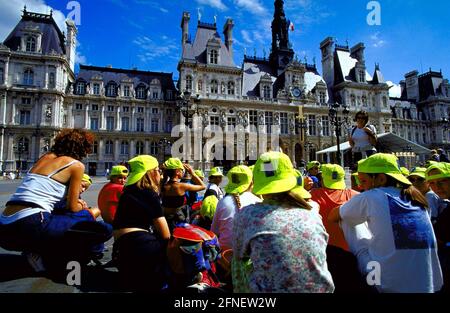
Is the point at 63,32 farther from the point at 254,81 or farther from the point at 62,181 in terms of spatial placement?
the point at 62,181

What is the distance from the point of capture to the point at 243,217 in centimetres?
206

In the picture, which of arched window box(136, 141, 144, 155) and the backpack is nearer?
the backpack

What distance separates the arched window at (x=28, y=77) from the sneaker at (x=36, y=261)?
137 feet

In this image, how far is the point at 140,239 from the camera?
2.65m

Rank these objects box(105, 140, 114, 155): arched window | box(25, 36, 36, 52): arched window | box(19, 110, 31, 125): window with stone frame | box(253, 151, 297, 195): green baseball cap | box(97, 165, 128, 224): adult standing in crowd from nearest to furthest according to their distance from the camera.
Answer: box(253, 151, 297, 195): green baseball cap, box(97, 165, 128, 224): adult standing in crowd, box(19, 110, 31, 125): window with stone frame, box(25, 36, 36, 52): arched window, box(105, 140, 114, 155): arched window

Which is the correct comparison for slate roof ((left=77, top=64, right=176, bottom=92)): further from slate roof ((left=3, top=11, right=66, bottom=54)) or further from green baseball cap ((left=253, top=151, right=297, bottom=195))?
green baseball cap ((left=253, top=151, right=297, bottom=195))

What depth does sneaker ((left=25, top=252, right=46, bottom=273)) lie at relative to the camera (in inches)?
125

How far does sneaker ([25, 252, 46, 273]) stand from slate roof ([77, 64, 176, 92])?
42554 mm

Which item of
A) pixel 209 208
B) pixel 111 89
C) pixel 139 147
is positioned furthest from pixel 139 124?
pixel 209 208

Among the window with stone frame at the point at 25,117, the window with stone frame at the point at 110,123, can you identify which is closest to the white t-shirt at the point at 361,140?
the window with stone frame at the point at 110,123

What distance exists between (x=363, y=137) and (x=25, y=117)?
41936mm

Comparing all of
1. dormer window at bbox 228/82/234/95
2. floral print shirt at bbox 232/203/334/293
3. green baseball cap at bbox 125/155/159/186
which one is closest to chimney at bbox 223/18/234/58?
dormer window at bbox 228/82/234/95

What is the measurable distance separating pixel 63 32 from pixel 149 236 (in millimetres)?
49945
